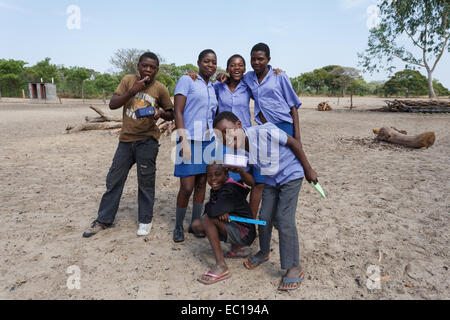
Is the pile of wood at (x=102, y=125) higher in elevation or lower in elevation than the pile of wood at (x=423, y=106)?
lower

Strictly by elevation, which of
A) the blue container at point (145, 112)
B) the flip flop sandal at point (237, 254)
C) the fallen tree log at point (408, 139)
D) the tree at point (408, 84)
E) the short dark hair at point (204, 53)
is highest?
the tree at point (408, 84)

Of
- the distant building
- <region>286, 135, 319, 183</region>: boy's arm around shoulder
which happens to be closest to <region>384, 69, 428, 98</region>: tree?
the distant building

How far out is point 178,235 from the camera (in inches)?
122

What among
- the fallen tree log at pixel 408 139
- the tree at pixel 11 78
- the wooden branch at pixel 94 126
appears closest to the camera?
the fallen tree log at pixel 408 139

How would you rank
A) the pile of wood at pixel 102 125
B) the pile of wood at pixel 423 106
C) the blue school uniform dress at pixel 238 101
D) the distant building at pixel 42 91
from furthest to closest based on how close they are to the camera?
the distant building at pixel 42 91, the pile of wood at pixel 423 106, the pile of wood at pixel 102 125, the blue school uniform dress at pixel 238 101

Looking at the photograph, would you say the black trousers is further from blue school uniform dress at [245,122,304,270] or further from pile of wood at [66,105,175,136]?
pile of wood at [66,105,175,136]

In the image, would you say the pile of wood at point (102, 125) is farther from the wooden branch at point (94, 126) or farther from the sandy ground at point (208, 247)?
the sandy ground at point (208, 247)

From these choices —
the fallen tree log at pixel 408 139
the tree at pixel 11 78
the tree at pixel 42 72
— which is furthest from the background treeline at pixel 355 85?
the tree at pixel 11 78

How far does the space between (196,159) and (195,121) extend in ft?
1.22

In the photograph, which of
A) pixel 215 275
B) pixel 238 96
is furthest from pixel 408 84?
pixel 215 275

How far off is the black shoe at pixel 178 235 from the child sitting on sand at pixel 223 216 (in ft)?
1.93

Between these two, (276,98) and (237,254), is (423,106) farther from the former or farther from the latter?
(237,254)

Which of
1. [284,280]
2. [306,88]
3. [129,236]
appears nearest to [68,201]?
[129,236]

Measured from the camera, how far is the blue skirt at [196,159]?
2.98 m
